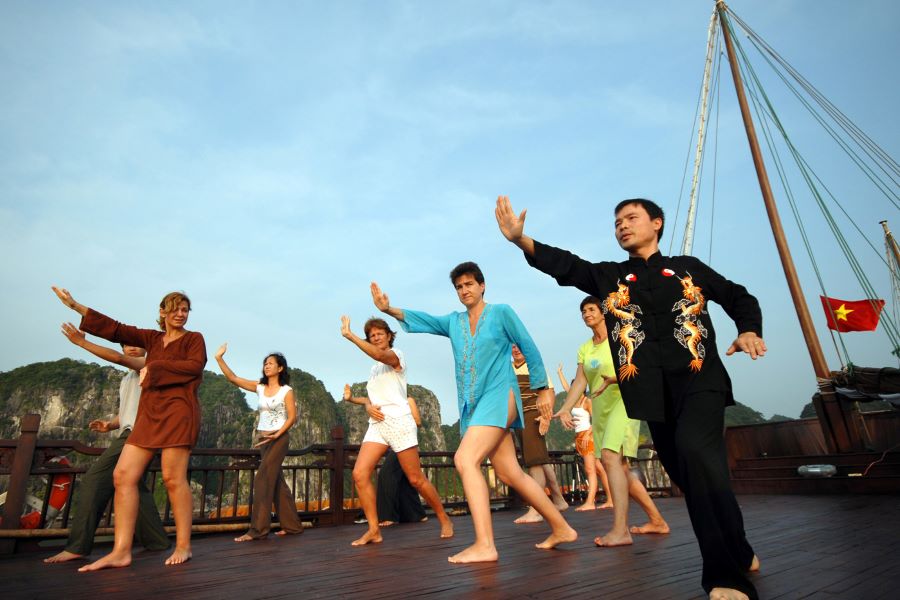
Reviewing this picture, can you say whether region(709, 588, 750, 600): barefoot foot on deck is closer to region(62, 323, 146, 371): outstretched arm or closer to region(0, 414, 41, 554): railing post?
region(62, 323, 146, 371): outstretched arm

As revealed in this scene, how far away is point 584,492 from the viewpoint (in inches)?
422

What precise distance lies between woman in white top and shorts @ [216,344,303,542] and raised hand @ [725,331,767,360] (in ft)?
14.5

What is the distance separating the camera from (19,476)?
529 centimetres

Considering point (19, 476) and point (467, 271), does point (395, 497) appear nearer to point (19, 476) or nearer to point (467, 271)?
point (19, 476)

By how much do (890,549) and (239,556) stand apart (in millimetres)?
4084

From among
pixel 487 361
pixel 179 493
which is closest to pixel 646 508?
pixel 487 361

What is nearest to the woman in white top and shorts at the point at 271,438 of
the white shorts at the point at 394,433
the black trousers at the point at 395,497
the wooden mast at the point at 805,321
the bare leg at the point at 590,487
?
the white shorts at the point at 394,433

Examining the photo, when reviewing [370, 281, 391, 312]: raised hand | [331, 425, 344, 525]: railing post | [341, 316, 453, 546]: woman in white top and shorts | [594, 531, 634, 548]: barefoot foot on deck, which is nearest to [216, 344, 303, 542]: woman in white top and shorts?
[341, 316, 453, 546]: woman in white top and shorts

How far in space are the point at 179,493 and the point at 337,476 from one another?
13.7 feet

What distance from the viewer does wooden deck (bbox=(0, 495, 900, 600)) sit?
6.91ft

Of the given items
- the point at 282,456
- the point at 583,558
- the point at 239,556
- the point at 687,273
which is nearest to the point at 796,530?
the point at 583,558

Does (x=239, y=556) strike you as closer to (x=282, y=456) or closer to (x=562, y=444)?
(x=282, y=456)

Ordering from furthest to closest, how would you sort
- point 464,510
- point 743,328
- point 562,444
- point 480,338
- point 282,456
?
point 562,444 < point 464,510 < point 282,456 < point 480,338 < point 743,328

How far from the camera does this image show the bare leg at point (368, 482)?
444 cm
